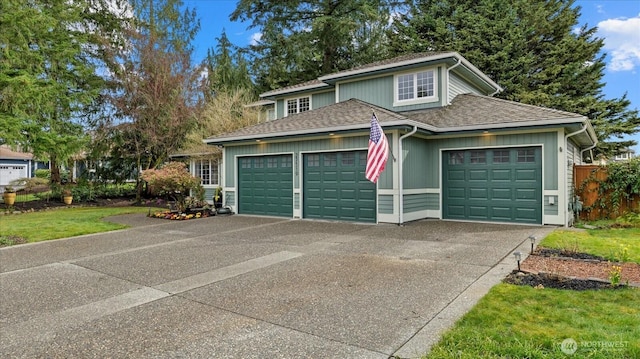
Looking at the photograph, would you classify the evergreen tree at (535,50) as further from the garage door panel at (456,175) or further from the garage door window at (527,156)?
the garage door panel at (456,175)

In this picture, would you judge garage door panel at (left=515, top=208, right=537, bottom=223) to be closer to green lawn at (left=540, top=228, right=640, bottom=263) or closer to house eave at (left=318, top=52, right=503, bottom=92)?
green lawn at (left=540, top=228, right=640, bottom=263)

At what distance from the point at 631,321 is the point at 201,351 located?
149 inches

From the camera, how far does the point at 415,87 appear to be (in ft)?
42.8

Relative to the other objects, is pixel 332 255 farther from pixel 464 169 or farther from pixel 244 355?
pixel 464 169

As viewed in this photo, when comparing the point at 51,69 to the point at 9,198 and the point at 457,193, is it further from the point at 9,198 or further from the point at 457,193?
the point at 457,193

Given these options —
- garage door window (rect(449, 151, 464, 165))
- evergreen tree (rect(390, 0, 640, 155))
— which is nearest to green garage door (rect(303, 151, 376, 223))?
garage door window (rect(449, 151, 464, 165))

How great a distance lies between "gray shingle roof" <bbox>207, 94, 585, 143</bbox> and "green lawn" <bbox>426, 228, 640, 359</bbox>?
6324 mm

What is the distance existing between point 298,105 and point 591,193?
11.4m

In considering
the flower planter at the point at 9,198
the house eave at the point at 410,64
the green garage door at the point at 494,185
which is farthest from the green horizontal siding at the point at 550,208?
the flower planter at the point at 9,198

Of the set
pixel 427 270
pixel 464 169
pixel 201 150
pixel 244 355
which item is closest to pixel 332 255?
pixel 427 270

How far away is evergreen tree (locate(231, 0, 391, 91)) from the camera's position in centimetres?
2464

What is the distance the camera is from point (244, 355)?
9.85 ft

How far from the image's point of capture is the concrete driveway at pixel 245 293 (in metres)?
3.24

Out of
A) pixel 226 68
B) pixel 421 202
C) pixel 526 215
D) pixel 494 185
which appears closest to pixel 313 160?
pixel 421 202
